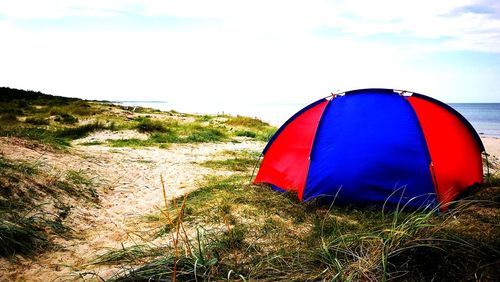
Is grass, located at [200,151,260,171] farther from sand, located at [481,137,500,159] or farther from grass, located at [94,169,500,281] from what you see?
sand, located at [481,137,500,159]

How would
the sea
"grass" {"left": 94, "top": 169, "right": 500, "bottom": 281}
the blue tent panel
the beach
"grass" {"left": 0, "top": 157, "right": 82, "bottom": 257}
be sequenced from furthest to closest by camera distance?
the sea < the blue tent panel < "grass" {"left": 0, "top": 157, "right": 82, "bottom": 257} < the beach < "grass" {"left": 94, "top": 169, "right": 500, "bottom": 281}

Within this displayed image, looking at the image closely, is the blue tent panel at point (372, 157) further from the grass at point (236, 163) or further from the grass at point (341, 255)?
the grass at point (236, 163)

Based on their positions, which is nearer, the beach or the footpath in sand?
the beach

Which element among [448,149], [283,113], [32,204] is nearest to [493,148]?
[448,149]

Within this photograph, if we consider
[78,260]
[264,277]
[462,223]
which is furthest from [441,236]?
[78,260]

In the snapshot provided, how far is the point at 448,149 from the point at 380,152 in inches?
43.5

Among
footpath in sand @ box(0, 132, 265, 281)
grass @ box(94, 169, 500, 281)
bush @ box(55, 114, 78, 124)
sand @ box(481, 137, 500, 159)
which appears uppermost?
bush @ box(55, 114, 78, 124)

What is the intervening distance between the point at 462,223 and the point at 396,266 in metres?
1.35

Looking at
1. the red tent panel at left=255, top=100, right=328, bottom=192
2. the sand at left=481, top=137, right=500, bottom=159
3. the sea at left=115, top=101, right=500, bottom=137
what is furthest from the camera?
the sea at left=115, top=101, right=500, bottom=137

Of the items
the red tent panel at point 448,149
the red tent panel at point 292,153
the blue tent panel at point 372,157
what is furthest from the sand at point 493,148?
the red tent panel at point 292,153

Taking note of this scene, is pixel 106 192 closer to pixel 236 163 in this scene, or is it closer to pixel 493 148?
pixel 236 163

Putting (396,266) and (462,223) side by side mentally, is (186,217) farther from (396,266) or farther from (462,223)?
(462,223)

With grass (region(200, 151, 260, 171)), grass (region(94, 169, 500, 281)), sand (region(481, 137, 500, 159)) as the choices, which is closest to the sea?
sand (region(481, 137, 500, 159))

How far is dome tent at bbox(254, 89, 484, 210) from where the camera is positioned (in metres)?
4.77
